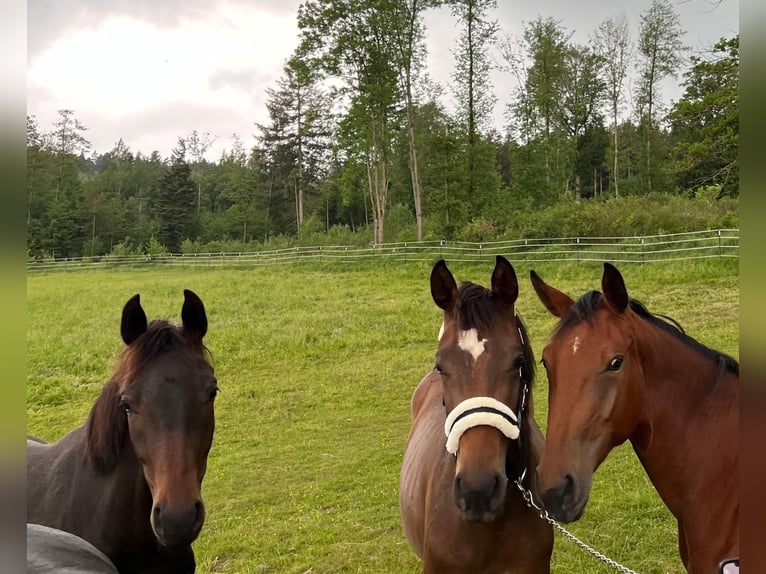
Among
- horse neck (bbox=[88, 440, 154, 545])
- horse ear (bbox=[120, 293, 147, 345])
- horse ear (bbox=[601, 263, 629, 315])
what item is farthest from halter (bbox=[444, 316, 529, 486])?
horse ear (bbox=[120, 293, 147, 345])

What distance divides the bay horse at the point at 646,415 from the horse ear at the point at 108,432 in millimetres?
1637

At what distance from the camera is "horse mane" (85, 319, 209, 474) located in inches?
82.7

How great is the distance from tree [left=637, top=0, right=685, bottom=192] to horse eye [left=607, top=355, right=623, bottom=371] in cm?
525

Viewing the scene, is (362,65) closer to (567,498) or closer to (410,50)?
(410,50)

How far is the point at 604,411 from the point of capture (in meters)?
1.74

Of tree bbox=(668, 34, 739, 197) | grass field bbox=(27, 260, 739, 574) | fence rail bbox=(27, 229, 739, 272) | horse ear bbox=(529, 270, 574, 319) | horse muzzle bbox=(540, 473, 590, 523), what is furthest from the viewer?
fence rail bbox=(27, 229, 739, 272)

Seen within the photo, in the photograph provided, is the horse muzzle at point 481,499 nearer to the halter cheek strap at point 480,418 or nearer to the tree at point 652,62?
the halter cheek strap at point 480,418

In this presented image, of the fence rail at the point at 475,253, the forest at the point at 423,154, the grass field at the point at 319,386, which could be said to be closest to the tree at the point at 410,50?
the forest at the point at 423,154

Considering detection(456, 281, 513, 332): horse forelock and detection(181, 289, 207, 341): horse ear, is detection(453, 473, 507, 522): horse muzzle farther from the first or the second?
detection(181, 289, 207, 341): horse ear

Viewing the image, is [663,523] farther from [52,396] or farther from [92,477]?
[52,396]
